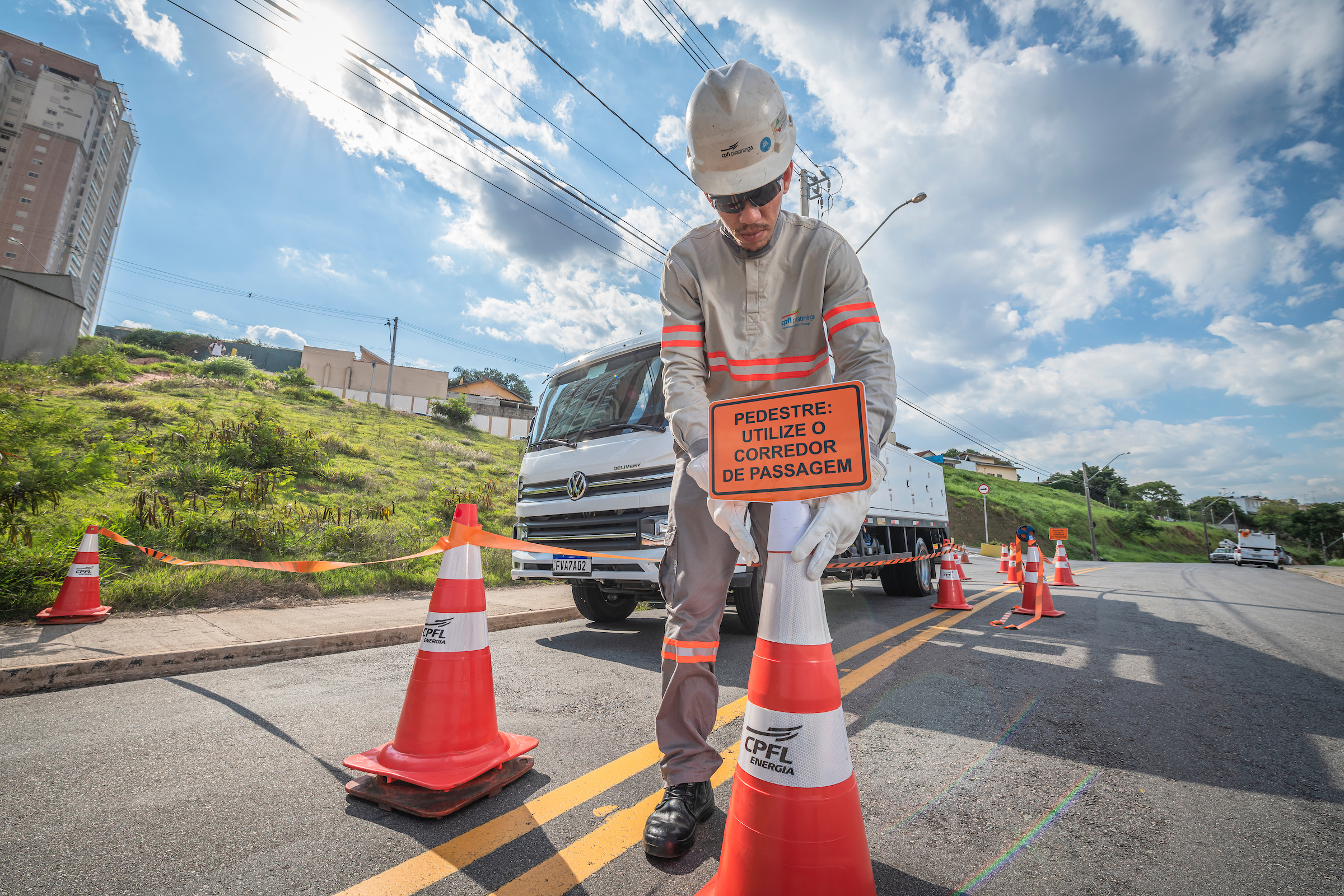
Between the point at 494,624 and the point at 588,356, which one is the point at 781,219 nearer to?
the point at 588,356

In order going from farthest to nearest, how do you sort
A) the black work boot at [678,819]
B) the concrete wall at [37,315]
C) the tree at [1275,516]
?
1. the tree at [1275,516]
2. the concrete wall at [37,315]
3. the black work boot at [678,819]

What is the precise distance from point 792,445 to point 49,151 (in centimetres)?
10429

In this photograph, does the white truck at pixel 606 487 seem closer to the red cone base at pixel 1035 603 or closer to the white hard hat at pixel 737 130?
the red cone base at pixel 1035 603

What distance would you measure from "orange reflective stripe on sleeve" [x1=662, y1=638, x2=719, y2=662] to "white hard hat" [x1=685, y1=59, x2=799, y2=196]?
1545 mm

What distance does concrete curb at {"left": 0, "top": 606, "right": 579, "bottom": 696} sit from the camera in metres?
3.23

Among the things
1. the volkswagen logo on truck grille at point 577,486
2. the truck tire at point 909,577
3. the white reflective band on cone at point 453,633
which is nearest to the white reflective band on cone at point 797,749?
the white reflective band on cone at point 453,633

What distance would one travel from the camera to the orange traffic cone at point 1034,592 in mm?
6262

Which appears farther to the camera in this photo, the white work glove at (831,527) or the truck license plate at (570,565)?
the truck license plate at (570,565)

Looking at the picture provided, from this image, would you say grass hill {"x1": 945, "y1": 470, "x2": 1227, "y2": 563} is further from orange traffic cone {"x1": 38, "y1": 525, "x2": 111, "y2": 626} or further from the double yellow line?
orange traffic cone {"x1": 38, "y1": 525, "x2": 111, "y2": 626}

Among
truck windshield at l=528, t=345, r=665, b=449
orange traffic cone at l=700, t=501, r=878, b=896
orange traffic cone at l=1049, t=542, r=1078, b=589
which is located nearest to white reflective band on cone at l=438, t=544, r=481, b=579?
orange traffic cone at l=700, t=501, r=878, b=896

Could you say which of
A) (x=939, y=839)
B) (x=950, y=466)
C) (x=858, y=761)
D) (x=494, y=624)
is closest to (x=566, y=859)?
(x=939, y=839)

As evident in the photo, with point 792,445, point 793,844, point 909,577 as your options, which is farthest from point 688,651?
point 909,577

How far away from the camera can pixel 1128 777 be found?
214 cm

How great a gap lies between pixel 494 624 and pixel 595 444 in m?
2.06
